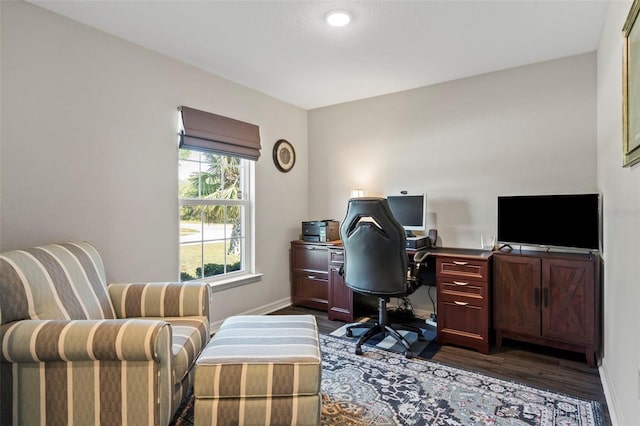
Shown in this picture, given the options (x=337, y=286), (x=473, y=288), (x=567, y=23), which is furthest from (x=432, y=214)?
(x=567, y=23)

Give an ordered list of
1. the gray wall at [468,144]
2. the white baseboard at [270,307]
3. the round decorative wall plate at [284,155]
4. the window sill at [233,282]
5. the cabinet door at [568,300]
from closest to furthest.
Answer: the cabinet door at [568,300] → the gray wall at [468,144] → the window sill at [233,282] → the white baseboard at [270,307] → the round decorative wall plate at [284,155]

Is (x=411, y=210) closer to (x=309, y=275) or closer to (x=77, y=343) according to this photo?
(x=309, y=275)

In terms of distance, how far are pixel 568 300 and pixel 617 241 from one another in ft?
2.64

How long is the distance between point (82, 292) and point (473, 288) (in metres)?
2.64

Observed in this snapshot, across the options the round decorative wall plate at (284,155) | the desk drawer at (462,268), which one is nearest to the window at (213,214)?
the round decorative wall plate at (284,155)

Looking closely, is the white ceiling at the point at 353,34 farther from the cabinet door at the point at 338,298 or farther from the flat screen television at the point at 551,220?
the cabinet door at the point at 338,298

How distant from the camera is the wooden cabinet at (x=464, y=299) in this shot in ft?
A: 8.79

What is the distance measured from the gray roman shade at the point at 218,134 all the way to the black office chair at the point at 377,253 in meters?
1.34

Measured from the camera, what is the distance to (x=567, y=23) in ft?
7.65

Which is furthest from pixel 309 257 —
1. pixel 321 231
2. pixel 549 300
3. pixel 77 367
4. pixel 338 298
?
pixel 77 367

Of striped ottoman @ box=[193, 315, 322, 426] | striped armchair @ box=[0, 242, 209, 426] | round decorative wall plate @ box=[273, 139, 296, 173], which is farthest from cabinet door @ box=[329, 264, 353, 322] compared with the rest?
striped armchair @ box=[0, 242, 209, 426]

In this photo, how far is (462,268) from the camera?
2777 millimetres

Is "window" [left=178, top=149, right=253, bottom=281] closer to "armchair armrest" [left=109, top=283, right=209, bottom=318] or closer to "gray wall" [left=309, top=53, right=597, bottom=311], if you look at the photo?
"armchair armrest" [left=109, top=283, right=209, bottom=318]

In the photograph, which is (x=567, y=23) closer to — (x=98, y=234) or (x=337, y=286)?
(x=337, y=286)
